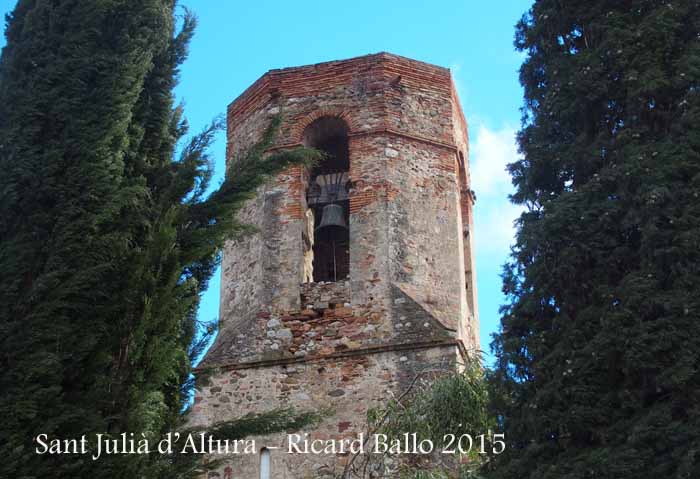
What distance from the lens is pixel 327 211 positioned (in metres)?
14.1

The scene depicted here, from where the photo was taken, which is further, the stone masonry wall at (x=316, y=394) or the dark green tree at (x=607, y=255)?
the stone masonry wall at (x=316, y=394)

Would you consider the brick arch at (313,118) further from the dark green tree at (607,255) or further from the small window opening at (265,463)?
the dark green tree at (607,255)

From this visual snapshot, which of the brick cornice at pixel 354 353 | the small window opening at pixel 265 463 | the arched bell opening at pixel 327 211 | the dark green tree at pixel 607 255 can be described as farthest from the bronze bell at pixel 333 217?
the dark green tree at pixel 607 255

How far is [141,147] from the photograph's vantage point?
853 centimetres

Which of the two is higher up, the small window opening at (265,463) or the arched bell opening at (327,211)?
the arched bell opening at (327,211)

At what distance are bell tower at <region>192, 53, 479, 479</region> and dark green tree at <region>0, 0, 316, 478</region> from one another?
4.22 m

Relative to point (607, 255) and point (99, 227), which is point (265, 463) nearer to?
point (99, 227)

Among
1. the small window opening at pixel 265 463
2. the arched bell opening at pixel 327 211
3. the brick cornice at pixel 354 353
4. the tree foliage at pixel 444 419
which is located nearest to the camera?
the tree foliage at pixel 444 419

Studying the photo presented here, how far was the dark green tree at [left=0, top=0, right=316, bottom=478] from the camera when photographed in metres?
7.11

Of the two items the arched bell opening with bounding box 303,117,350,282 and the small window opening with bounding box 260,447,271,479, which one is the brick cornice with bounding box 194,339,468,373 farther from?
the arched bell opening with bounding box 303,117,350,282

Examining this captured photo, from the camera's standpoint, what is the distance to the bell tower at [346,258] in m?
12.5

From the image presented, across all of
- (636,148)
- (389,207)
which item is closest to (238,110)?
(389,207)

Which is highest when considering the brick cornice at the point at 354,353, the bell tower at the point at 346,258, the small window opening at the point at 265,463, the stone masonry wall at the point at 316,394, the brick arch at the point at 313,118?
the brick arch at the point at 313,118

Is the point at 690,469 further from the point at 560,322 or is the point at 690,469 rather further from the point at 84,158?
the point at 84,158
